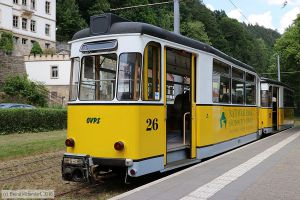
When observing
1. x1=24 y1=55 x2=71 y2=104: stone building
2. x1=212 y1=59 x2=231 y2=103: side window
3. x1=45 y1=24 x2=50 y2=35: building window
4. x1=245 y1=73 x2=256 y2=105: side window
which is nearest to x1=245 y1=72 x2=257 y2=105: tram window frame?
x1=245 y1=73 x2=256 y2=105: side window

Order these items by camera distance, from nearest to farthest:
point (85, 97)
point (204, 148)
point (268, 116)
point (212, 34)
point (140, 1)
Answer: point (85, 97) → point (204, 148) → point (268, 116) → point (140, 1) → point (212, 34)

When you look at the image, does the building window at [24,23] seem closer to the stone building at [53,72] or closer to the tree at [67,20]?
the tree at [67,20]

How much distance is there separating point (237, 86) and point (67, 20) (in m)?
66.6

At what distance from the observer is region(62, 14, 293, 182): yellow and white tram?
8828mm

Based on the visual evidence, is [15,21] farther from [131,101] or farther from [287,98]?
[131,101]

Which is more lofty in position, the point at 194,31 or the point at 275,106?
the point at 194,31

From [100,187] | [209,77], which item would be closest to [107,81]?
[100,187]

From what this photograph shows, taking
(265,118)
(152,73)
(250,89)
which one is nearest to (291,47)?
(265,118)

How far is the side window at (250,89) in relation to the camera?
1664 centimetres

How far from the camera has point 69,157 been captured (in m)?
9.03

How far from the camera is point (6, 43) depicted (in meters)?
58.7

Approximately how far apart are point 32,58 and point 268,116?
1704 inches

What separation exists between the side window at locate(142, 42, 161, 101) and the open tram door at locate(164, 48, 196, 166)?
24.1 inches

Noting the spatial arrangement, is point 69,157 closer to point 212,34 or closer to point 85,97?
point 85,97
